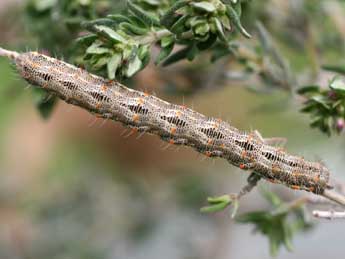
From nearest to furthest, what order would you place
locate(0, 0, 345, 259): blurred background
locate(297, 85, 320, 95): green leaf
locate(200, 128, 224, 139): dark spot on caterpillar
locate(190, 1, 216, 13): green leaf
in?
locate(190, 1, 216, 13): green leaf, locate(200, 128, 224, 139): dark spot on caterpillar, locate(297, 85, 320, 95): green leaf, locate(0, 0, 345, 259): blurred background

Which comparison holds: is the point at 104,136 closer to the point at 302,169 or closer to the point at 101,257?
the point at 101,257

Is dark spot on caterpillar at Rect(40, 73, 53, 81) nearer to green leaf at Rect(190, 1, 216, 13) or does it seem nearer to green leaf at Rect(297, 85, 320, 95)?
green leaf at Rect(190, 1, 216, 13)

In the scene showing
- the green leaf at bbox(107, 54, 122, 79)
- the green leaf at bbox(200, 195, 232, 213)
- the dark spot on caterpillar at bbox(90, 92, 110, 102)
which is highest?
the green leaf at bbox(107, 54, 122, 79)

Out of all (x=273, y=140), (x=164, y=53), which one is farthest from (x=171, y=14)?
(x=273, y=140)

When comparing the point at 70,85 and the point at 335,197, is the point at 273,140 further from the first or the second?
the point at 70,85

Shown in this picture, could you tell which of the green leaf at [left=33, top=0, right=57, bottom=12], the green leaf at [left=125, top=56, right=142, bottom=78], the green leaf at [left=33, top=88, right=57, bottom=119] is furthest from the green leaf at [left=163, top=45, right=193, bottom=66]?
the green leaf at [left=33, top=0, right=57, bottom=12]

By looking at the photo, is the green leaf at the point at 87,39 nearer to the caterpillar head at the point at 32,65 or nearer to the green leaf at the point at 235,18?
the caterpillar head at the point at 32,65

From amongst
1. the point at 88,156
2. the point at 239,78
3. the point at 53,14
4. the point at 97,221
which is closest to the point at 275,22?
the point at 239,78

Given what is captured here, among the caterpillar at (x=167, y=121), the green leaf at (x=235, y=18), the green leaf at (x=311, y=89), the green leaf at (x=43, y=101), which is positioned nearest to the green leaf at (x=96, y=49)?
the caterpillar at (x=167, y=121)
